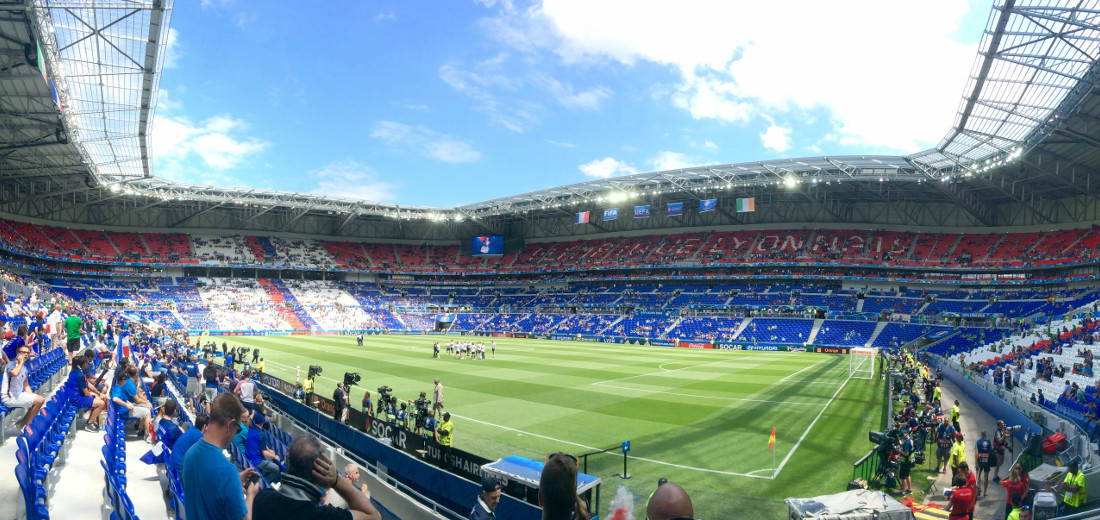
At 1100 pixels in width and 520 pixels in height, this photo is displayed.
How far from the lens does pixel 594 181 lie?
199 ft

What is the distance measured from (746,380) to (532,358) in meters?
15.6

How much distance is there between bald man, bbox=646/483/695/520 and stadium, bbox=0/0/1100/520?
14 mm

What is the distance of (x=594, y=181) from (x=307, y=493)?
58.8 metres

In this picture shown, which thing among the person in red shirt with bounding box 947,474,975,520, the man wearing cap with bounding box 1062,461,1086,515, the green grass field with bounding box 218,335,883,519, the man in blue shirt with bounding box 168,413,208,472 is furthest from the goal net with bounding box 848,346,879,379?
the man in blue shirt with bounding box 168,413,208,472

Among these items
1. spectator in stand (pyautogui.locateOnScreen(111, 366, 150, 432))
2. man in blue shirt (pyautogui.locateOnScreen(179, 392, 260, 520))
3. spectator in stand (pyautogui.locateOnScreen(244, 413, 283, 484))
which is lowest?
spectator in stand (pyautogui.locateOnScreen(244, 413, 283, 484))

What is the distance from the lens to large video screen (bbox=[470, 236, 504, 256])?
279ft

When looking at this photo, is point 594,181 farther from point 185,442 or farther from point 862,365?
point 185,442

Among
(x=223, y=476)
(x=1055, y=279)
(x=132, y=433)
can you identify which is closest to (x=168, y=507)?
(x=132, y=433)

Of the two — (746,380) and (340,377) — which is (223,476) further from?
(746,380)

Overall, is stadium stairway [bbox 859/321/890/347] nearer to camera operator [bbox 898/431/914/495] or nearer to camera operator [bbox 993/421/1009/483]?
camera operator [bbox 993/421/1009/483]

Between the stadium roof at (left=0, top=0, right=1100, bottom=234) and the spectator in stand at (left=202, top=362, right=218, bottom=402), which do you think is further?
the stadium roof at (left=0, top=0, right=1100, bottom=234)

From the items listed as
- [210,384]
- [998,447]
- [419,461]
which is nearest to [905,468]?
[998,447]

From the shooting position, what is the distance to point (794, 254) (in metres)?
64.1

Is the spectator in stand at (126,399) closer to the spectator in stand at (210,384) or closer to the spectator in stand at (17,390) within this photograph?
the spectator in stand at (17,390)
